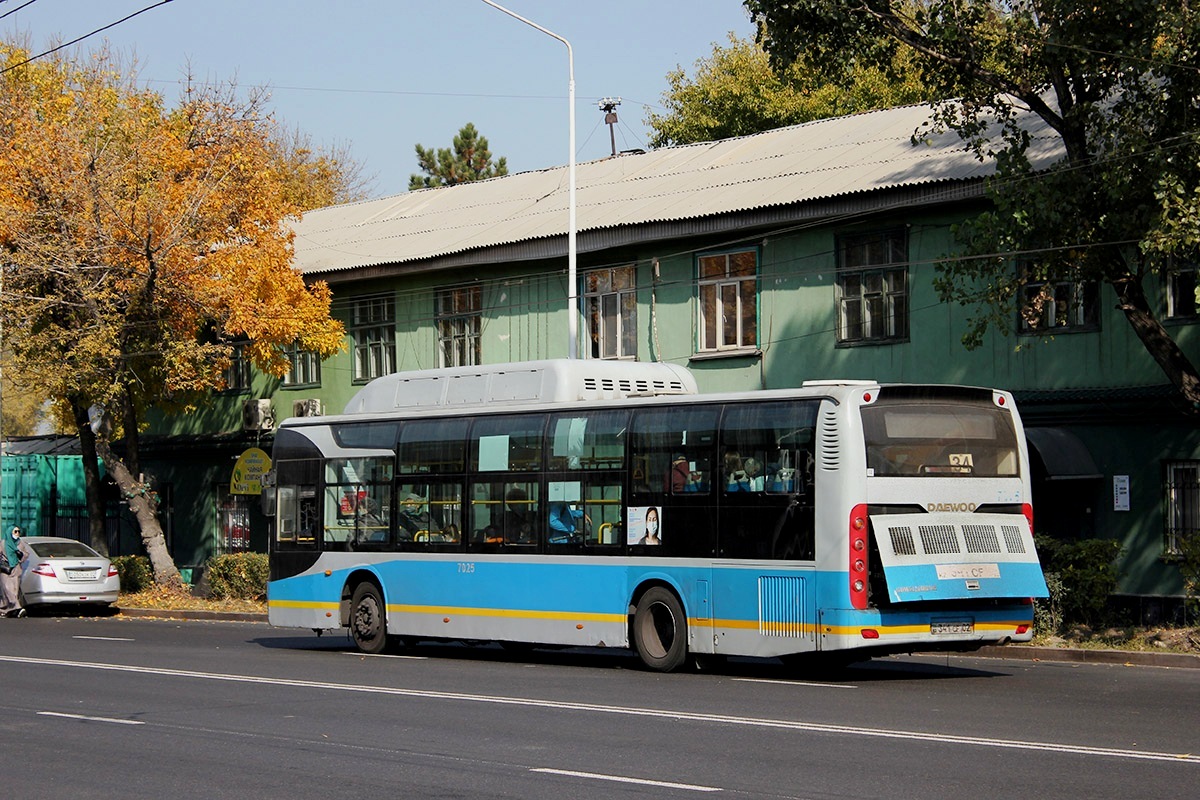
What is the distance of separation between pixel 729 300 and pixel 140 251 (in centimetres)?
1144

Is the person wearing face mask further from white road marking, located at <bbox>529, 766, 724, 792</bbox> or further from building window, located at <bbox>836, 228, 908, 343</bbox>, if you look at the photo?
building window, located at <bbox>836, 228, 908, 343</bbox>

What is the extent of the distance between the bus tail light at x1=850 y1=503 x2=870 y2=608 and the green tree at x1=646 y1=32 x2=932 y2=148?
29776mm

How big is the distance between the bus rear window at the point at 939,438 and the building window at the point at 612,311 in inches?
562

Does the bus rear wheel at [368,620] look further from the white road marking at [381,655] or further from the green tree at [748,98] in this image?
the green tree at [748,98]

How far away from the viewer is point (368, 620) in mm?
20625

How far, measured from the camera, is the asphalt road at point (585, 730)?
9570mm

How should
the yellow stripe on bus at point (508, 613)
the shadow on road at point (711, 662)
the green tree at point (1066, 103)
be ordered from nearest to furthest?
1. the shadow on road at point (711, 662)
2. the yellow stripe on bus at point (508, 613)
3. the green tree at point (1066, 103)

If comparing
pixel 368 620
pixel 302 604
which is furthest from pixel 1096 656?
pixel 302 604

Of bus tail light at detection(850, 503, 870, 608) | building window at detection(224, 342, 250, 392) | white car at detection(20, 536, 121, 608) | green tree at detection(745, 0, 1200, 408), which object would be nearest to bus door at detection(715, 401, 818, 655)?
bus tail light at detection(850, 503, 870, 608)

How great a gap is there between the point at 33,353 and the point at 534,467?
55.8 feet

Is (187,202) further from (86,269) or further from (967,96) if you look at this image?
(967,96)

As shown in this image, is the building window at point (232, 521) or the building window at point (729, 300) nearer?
the building window at point (729, 300)

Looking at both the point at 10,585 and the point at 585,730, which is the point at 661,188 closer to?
the point at 10,585

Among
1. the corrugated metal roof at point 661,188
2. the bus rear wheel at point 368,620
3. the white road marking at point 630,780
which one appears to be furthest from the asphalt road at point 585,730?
the corrugated metal roof at point 661,188
